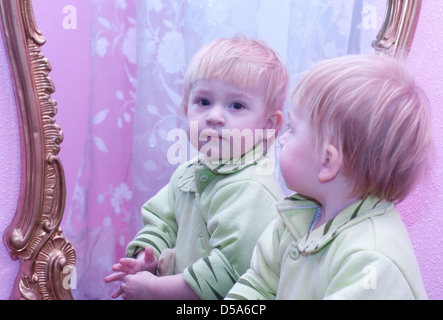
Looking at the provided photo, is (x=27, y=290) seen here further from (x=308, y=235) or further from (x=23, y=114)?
(x=308, y=235)

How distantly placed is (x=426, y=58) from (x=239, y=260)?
547 mm

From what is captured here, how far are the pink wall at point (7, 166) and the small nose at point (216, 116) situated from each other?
0.31 meters

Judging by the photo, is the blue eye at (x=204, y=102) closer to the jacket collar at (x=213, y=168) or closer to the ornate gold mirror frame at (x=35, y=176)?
the jacket collar at (x=213, y=168)

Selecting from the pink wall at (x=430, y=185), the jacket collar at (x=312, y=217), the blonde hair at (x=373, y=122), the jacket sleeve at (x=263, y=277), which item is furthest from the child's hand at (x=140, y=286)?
the pink wall at (x=430, y=185)

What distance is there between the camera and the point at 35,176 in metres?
0.91

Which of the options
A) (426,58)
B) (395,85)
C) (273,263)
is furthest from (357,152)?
(426,58)

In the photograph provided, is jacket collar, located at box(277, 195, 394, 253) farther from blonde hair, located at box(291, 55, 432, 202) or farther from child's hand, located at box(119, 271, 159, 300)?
child's hand, located at box(119, 271, 159, 300)

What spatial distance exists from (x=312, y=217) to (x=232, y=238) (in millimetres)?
125

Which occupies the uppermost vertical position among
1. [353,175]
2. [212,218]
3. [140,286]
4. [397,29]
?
[397,29]

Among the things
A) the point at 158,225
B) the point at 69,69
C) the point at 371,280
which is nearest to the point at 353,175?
the point at 371,280

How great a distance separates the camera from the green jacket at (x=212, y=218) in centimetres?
86

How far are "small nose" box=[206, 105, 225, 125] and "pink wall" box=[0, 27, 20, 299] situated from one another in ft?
1.01

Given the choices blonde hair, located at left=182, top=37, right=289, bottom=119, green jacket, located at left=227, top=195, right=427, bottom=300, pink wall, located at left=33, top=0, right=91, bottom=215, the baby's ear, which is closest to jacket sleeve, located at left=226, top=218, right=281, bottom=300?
green jacket, located at left=227, top=195, right=427, bottom=300

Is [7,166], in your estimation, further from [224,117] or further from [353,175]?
[353,175]
